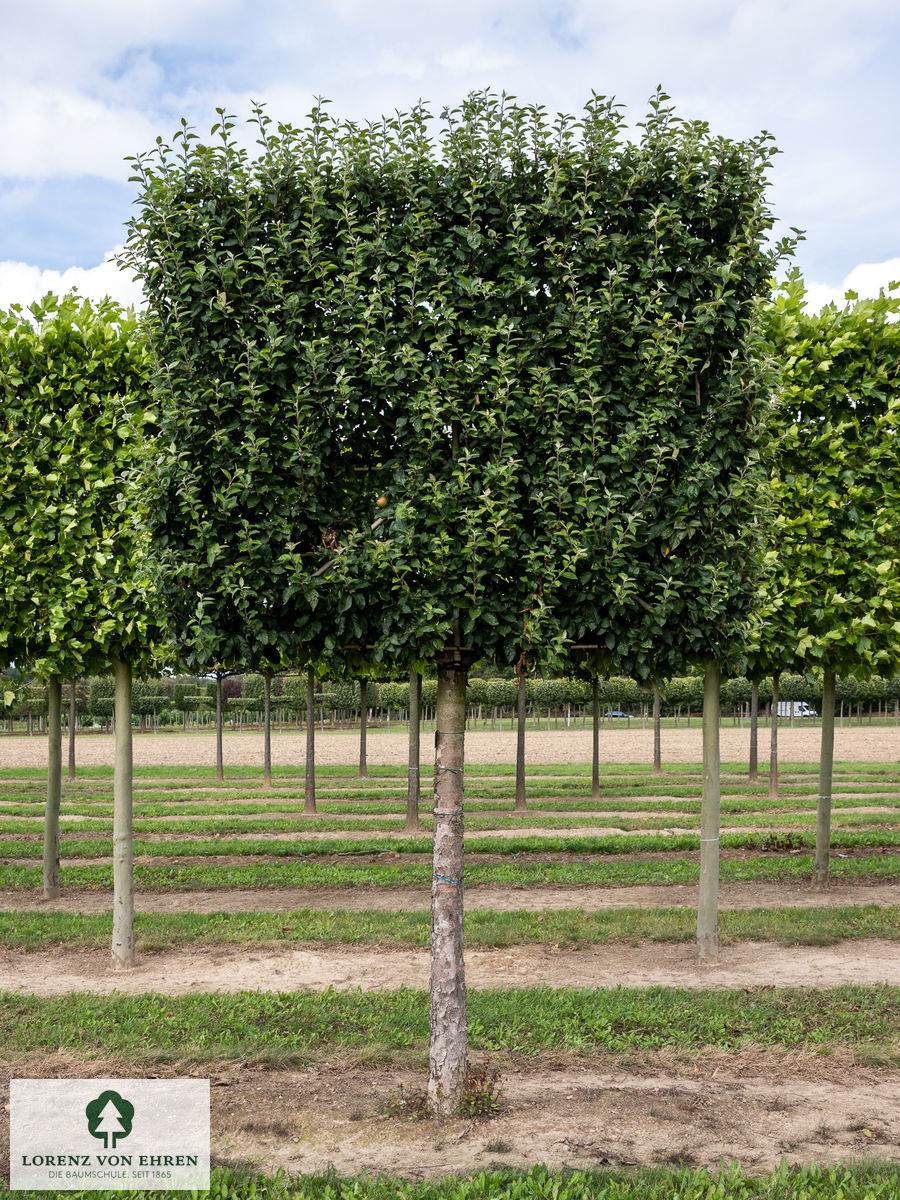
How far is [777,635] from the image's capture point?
35.3 ft

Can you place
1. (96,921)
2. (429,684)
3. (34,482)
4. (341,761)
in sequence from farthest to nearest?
(429,684), (341,761), (96,921), (34,482)

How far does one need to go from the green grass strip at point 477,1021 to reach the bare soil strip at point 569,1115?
284 millimetres

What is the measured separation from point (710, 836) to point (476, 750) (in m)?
36.4

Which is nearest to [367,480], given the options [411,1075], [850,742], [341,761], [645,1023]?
[411,1075]

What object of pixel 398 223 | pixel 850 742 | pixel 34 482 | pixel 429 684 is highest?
pixel 398 223

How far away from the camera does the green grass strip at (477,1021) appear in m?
6.82

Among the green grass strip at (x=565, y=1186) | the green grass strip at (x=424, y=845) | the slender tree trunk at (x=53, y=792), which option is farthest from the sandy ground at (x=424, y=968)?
the green grass strip at (x=424, y=845)

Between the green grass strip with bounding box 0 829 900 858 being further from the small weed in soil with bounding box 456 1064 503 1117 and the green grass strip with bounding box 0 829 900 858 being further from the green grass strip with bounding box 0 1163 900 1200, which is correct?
the green grass strip with bounding box 0 1163 900 1200

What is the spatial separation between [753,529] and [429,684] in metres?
38.9

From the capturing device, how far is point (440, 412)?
583 centimetres

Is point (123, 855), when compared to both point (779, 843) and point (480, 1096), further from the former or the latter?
point (779, 843)

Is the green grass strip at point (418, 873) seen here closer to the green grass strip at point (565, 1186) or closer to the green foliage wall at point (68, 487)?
the green foliage wall at point (68, 487)

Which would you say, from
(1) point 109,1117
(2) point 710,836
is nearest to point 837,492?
(2) point 710,836

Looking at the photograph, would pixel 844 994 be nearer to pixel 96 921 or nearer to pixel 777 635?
pixel 777 635
